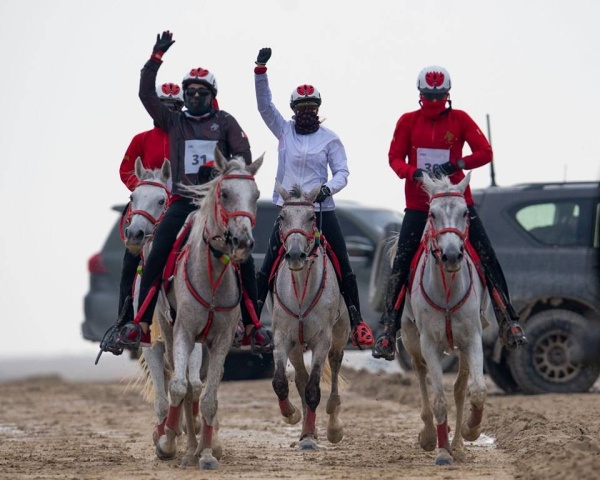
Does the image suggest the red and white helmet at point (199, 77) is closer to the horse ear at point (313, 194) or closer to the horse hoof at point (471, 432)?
the horse ear at point (313, 194)

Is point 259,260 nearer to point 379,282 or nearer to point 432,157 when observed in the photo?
point 379,282

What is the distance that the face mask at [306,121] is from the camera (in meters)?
15.3

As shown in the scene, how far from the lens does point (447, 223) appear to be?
43.6ft

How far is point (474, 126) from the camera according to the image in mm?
14836

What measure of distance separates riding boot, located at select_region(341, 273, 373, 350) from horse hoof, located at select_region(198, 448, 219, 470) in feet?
8.52

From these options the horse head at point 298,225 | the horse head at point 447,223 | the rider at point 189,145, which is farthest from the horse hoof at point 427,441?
the horse head at point 298,225

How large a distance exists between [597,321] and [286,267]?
5.69 meters

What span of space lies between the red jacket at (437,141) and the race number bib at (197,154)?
5.78ft

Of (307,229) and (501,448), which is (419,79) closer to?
(307,229)

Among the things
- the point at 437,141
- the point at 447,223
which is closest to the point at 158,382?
the point at 447,223

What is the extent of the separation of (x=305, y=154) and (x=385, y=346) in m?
1.95

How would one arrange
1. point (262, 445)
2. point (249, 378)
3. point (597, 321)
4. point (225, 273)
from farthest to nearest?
point (249, 378), point (597, 321), point (262, 445), point (225, 273)

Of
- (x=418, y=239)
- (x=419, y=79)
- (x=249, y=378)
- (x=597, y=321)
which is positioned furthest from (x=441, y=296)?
(x=249, y=378)

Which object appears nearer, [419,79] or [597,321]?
[419,79]
